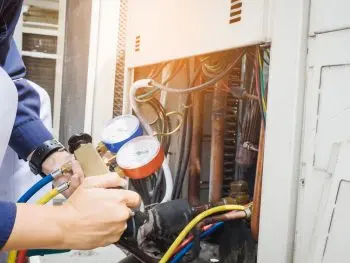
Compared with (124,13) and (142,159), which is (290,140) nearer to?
(142,159)

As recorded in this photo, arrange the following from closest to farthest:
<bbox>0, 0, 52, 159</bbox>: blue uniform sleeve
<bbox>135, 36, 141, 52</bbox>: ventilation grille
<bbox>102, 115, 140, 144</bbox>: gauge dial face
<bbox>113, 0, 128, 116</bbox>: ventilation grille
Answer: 1. <bbox>0, 0, 52, 159</bbox>: blue uniform sleeve
2. <bbox>102, 115, 140, 144</bbox>: gauge dial face
3. <bbox>135, 36, 141, 52</bbox>: ventilation grille
4. <bbox>113, 0, 128, 116</bbox>: ventilation grille

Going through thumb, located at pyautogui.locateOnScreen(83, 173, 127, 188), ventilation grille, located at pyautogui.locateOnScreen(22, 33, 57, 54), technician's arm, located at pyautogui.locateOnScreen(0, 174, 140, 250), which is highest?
ventilation grille, located at pyautogui.locateOnScreen(22, 33, 57, 54)

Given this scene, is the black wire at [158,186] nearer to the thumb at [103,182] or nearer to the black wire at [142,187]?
the black wire at [142,187]

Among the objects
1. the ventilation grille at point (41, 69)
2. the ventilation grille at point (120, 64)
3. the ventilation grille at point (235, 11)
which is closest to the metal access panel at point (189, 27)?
the ventilation grille at point (235, 11)

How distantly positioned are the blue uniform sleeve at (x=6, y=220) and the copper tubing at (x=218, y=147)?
838 mm

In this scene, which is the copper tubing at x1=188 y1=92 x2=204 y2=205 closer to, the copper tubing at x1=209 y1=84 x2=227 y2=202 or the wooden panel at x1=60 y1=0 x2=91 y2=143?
the copper tubing at x1=209 y1=84 x2=227 y2=202

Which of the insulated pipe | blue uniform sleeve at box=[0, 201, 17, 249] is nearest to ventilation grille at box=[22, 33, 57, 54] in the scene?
the insulated pipe

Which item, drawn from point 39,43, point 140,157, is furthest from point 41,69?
point 140,157

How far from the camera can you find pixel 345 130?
26.6 inches

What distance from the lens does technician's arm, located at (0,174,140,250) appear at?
60 centimetres

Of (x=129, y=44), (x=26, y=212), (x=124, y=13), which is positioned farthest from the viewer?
(x=124, y=13)

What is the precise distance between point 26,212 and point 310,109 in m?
0.58

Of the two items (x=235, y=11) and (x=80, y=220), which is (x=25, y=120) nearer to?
(x=80, y=220)

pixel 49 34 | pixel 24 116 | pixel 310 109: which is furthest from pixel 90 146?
pixel 49 34
